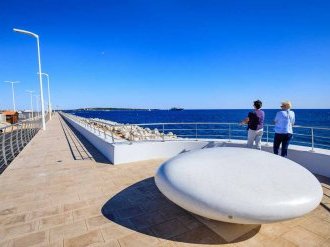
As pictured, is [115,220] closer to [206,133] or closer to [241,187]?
Result: [241,187]

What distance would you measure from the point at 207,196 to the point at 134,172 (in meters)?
3.89

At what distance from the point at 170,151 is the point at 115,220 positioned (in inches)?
197

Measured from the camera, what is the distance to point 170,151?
8.91 metres

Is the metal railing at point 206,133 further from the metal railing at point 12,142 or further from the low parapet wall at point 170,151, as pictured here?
the metal railing at point 12,142

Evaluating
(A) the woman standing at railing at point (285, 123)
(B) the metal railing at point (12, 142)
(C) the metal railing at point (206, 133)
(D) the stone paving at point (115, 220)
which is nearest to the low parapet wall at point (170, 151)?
(C) the metal railing at point (206, 133)

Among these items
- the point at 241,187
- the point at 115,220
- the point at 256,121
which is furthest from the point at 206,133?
the point at 241,187

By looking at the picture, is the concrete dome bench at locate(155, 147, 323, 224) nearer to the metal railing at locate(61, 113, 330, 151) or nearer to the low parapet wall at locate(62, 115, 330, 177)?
the metal railing at locate(61, 113, 330, 151)

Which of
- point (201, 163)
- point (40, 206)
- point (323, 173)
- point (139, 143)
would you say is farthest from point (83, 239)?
point (323, 173)

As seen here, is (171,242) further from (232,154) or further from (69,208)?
(69,208)

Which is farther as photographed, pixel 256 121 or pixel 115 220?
pixel 256 121

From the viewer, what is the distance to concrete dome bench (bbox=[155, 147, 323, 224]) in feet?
10.3

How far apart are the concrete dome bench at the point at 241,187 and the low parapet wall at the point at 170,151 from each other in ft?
9.91

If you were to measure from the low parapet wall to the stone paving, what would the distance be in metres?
1.16

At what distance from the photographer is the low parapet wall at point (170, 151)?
21.0ft
